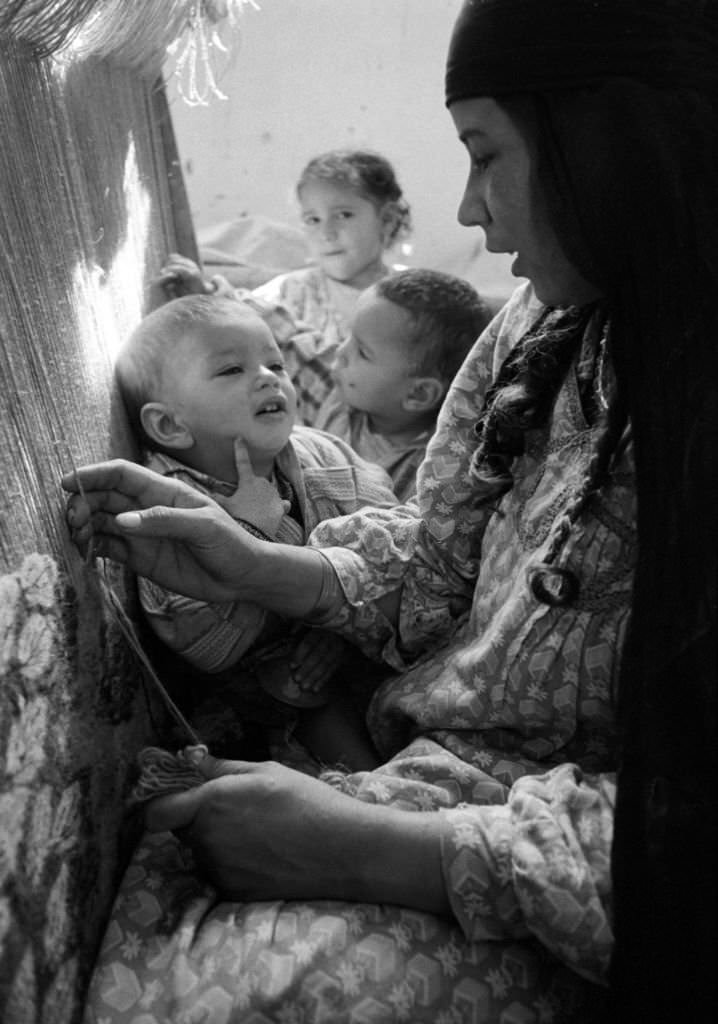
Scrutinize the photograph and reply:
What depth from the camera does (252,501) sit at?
160 cm

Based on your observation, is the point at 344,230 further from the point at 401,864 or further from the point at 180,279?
the point at 401,864

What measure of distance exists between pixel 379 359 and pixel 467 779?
106 cm

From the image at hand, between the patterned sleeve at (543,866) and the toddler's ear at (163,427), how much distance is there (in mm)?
676

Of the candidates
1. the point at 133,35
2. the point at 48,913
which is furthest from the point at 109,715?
the point at 133,35

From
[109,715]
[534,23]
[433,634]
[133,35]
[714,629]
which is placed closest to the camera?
[714,629]

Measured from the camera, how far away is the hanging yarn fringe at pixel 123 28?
131cm

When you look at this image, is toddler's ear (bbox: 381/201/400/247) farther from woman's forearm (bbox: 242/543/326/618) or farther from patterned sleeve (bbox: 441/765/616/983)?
patterned sleeve (bbox: 441/765/616/983)

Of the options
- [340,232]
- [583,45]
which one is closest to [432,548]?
[583,45]

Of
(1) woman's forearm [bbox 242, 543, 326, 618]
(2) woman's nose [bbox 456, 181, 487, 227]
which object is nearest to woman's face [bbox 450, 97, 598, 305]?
(2) woman's nose [bbox 456, 181, 487, 227]

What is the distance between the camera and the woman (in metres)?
1.03

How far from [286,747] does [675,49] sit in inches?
36.9

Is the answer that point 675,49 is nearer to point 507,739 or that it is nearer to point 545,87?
point 545,87

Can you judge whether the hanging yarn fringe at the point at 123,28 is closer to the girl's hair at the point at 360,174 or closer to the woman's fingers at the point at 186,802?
the woman's fingers at the point at 186,802

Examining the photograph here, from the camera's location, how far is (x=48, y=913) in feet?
3.54
